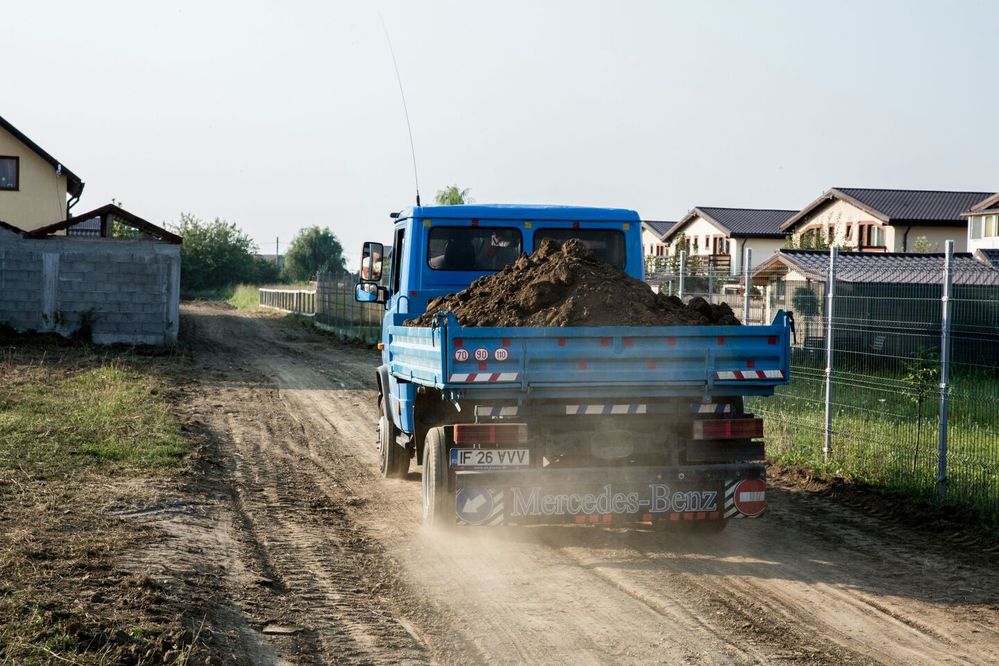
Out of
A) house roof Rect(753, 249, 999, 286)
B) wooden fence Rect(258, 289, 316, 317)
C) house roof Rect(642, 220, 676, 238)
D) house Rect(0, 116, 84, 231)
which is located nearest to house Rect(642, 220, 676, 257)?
house roof Rect(642, 220, 676, 238)

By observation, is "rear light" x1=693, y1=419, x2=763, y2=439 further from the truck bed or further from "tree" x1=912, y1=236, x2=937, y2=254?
"tree" x1=912, y1=236, x2=937, y2=254

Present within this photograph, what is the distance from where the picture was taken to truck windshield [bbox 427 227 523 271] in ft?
32.2

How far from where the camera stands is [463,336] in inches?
285

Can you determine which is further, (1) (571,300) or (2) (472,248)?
(2) (472,248)

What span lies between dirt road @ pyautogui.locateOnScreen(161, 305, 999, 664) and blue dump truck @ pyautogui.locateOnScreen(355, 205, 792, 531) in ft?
1.23

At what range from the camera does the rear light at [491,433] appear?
7469mm

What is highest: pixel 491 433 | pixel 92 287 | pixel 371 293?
pixel 92 287

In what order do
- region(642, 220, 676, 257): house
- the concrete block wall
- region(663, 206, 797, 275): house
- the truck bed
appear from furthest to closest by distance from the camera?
region(642, 220, 676, 257): house → region(663, 206, 797, 275): house → the concrete block wall → the truck bed

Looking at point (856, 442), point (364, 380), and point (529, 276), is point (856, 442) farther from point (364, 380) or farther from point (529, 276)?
point (364, 380)

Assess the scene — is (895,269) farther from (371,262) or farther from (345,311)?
(345,311)

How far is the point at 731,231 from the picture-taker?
68.9m

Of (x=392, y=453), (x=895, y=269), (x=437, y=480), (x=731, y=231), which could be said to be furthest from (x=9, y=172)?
(x=731, y=231)

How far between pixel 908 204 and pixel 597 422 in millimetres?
52482

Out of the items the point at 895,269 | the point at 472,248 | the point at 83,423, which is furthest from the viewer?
the point at 895,269
